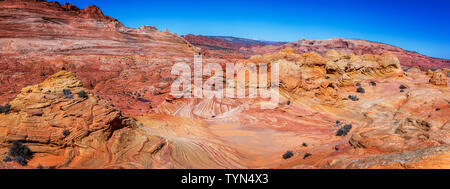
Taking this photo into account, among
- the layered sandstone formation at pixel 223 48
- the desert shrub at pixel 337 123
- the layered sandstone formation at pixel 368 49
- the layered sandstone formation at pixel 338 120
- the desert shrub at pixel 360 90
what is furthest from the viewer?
the layered sandstone formation at pixel 368 49

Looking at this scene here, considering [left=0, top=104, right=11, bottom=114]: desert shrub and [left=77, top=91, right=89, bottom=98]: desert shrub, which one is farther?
[left=77, top=91, right=89, bottom=98]: desert shrub

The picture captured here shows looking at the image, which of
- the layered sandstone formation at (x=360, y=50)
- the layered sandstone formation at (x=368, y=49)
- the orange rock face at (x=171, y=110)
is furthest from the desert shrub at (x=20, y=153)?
the layered sandstone formation at (x=368, y=49)

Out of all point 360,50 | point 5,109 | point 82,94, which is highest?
point 360,50

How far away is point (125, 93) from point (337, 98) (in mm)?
17742

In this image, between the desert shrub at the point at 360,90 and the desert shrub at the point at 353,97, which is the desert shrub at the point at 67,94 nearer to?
the desert shrub at the point at 353,97

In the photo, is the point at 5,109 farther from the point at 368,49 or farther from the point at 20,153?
the point at 368,49

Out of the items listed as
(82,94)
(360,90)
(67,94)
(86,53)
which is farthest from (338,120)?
(86,53)

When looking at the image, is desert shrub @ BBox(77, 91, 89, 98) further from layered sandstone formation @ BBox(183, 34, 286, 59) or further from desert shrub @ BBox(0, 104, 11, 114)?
layered sandstone formation @ BBox(183, 34, 286, 59)

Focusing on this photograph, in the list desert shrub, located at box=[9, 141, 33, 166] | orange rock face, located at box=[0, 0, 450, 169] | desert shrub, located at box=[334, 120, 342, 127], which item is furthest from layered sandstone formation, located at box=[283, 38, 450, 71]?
desert shrub, located at box=[9, 141, 33, 166]

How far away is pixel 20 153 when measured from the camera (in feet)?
22.8

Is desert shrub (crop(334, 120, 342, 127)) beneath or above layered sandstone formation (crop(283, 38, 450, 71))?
beneath

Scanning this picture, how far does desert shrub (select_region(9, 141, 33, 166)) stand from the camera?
22.2ft

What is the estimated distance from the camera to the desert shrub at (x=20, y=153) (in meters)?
6.78

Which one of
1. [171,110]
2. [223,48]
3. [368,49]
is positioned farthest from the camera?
[223,48]
